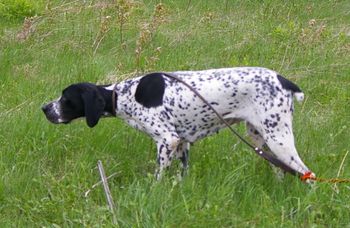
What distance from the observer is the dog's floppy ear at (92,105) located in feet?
16.1

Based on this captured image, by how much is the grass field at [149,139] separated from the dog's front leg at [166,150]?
8 centimetres

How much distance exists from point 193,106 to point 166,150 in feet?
1.08

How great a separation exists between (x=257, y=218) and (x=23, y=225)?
130 cm

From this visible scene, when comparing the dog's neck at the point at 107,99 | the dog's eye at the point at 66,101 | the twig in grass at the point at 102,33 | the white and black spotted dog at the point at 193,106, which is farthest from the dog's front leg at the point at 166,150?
the twig in grass at the point at 102,33

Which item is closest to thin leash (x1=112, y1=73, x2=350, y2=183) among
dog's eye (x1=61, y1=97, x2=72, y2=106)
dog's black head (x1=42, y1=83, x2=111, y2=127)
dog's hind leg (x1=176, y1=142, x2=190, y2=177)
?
dog's black head (x1=42, y1=83, x2=111, y2=127)

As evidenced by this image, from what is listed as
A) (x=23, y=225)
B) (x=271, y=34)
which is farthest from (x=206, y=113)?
(x=271, y=34)

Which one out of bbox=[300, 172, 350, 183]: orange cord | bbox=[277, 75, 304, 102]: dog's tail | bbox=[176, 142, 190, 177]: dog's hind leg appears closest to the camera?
bbox=[300, 172, 350, 183]: orange cord

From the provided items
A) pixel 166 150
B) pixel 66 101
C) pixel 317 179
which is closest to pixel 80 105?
pixel 66 101

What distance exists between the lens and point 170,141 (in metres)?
4.87

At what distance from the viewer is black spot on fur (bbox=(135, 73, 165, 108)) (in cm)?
491

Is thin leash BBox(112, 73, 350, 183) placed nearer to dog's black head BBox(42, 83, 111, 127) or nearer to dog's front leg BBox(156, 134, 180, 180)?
dog's black head BBox(42, 83, 111, 127)

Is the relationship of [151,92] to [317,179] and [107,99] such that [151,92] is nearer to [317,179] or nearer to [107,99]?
[107,99]

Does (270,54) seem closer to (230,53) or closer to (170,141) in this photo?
(230,53)

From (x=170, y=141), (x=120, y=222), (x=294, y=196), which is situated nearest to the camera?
(x=120, y=222)
